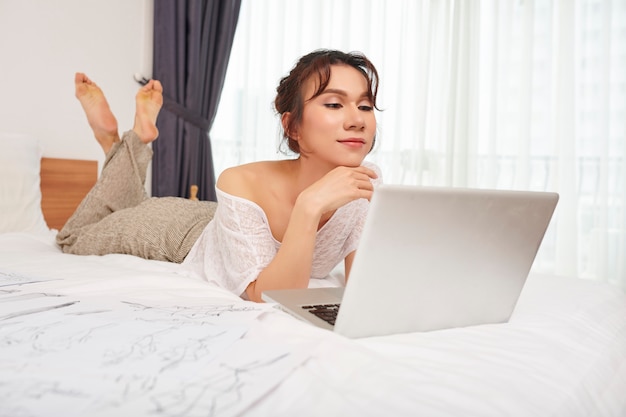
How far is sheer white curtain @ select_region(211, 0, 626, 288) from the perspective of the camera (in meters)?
2.54

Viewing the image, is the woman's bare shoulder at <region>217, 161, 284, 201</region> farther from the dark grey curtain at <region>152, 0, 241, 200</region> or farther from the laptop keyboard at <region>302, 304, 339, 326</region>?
the dark grey curtain at <region>152, 0, 241, 200</region>

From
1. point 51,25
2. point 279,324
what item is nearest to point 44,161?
point 51,25

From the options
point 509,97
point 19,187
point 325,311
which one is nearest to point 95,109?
point 19,187

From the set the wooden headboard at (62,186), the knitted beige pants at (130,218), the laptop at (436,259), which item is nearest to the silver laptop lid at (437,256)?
the laptop at (436,259)

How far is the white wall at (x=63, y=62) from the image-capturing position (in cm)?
249

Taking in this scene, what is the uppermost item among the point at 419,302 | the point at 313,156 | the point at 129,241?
the point at 313,156

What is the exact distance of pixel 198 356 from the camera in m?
0.60

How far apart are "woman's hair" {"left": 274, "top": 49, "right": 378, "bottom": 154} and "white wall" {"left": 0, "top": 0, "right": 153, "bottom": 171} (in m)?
1.77

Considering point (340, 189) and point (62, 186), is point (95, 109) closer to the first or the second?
point (62, 186)

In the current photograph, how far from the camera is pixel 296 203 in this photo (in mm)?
1076

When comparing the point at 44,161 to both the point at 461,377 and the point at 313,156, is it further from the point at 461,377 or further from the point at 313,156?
the point at 461,377

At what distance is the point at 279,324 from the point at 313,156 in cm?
61

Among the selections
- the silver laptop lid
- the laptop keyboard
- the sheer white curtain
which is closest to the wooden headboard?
the sheer white curtain

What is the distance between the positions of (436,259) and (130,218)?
1.33 meters
